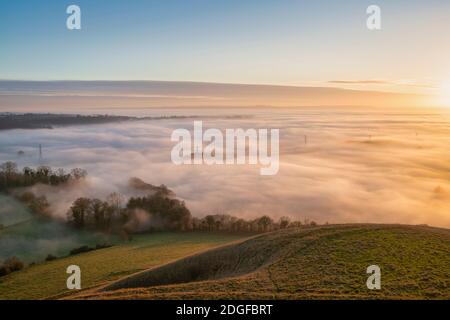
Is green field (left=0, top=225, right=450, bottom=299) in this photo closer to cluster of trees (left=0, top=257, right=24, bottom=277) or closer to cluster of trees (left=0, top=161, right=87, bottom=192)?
cluster of trees (left=0, top=257, right=24, bottom=277)

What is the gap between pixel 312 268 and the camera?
2900cm

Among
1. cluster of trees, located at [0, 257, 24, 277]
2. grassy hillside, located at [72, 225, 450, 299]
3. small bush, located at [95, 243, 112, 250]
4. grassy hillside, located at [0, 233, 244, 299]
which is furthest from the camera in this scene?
small bush, located at [95, 243, 112, 250]

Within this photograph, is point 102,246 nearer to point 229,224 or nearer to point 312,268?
point 229,224

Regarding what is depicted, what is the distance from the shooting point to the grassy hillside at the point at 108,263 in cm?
5750

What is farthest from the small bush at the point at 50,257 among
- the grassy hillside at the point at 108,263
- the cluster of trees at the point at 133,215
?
the cluster of trees at the point at 133,215

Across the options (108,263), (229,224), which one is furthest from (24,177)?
(108,263)

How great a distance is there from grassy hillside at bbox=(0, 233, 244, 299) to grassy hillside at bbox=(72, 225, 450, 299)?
17.3 metres

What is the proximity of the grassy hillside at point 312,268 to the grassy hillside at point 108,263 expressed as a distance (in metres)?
17.3

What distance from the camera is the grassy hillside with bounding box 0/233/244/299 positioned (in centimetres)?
5750

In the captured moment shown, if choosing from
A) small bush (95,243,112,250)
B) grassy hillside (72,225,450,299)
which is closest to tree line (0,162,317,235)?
small bush (95,243,112,250)

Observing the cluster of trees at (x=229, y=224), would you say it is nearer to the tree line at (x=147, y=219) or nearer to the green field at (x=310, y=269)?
the tree line at (x=147, y=219)

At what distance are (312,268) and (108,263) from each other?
5062 centimetres

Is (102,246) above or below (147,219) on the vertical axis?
below
